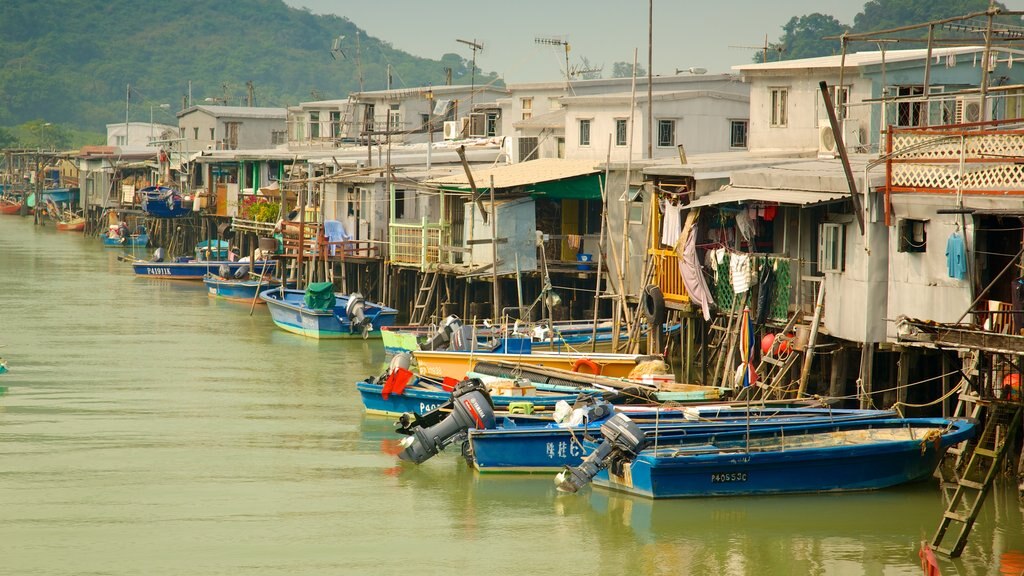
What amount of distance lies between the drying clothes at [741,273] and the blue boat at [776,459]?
181 inches

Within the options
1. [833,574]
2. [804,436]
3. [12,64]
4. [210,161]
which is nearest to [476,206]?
[804,436]

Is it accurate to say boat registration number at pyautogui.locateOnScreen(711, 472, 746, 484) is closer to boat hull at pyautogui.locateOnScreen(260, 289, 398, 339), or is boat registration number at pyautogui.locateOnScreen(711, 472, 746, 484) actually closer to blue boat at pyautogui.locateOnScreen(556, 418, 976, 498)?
blue boat at pyautogui.locateOnScreen(556, 418, 976, 498)

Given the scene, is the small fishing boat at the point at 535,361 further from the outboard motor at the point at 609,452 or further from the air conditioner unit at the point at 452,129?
the air conditioner unit at the point at 452,129

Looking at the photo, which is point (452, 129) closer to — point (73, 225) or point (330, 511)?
point (330, 511)

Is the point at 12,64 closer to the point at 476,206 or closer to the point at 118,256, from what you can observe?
the point at 118,256

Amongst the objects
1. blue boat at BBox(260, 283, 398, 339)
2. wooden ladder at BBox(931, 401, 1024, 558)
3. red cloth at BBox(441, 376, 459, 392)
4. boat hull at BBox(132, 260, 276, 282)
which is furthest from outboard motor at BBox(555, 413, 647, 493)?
boat hull at BBox(132, 260, 276, 282)

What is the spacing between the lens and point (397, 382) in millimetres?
22766

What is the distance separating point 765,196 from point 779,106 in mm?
10690

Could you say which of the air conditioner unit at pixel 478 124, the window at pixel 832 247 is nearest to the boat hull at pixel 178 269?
the air conditioner unit at pixel 478 124

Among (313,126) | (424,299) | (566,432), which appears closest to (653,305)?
(566,432)

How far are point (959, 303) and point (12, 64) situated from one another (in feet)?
490

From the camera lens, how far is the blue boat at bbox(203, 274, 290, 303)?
43069mm

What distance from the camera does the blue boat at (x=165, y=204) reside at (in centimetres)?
5644

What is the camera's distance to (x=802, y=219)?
22391 mm
